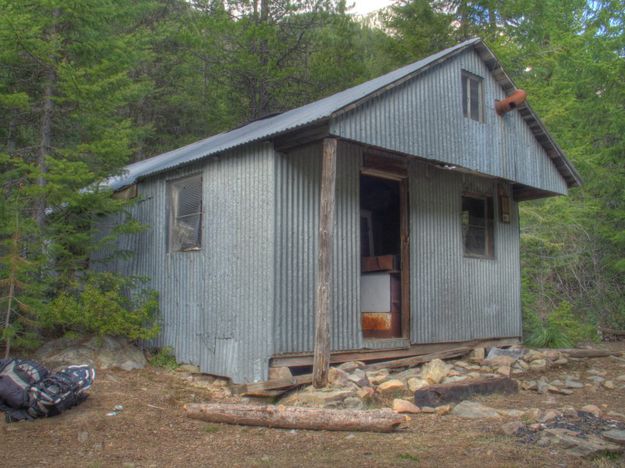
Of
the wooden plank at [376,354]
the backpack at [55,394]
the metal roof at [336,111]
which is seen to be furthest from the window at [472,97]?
the backpack at [55,394]

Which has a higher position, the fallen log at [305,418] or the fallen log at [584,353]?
the fallen log at [584,353]

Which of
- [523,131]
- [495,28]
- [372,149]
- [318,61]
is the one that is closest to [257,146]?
[372,149]

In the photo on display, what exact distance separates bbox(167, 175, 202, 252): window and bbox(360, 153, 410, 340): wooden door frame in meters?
2.90

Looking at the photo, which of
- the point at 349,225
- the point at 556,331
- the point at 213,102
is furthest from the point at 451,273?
the point at 213,102

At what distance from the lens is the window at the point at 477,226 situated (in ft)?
40.2

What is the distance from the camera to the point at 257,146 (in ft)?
30.3

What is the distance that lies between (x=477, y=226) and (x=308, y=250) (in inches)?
192

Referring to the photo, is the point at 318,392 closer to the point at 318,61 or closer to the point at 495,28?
the point at 318,61

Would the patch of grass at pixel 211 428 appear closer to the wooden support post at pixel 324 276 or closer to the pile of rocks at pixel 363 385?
the pile of rocks at pixel 363 385

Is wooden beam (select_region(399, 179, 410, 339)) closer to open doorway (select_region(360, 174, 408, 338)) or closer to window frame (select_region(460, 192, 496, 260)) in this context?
open doorway (select_region(360, 174, 408, 338))

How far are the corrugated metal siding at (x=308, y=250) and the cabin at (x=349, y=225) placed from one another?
0.08ft

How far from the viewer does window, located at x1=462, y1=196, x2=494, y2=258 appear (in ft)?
40.2

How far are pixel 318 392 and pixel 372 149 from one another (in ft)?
13.9

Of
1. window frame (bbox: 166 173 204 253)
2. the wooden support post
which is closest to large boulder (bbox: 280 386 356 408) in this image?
the wooden support post
